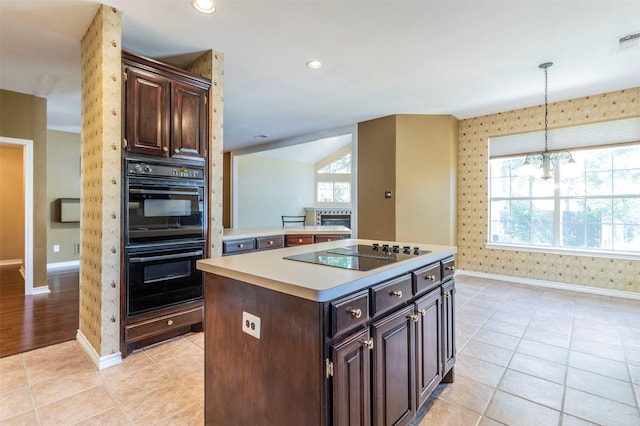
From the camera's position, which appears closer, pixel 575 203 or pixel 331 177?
pixel 575 203

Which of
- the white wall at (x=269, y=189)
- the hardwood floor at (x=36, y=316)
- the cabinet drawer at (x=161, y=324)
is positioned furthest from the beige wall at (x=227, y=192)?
the cabinet drawer at (x=161, y=324)

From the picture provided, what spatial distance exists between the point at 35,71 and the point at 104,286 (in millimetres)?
2844

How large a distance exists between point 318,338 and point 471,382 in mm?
1644

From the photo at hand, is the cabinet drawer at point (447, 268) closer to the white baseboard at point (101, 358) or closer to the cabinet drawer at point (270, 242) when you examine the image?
the cabinet drawer at point (270, 242)

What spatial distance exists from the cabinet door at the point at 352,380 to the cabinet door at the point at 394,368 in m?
0.06

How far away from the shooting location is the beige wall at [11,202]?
226 inches

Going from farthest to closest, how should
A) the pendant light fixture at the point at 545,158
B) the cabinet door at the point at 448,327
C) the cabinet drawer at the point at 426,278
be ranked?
the pendant light fixture at the point at 545,158 < the cabinet door at the point at 448,327 < the cabinet drawer at the point at 426,278

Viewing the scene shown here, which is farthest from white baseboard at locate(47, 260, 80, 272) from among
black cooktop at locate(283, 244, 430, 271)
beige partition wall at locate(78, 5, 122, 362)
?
black cooktop at locate(283, 244, 430, 271)

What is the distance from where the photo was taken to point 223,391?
1395 mm

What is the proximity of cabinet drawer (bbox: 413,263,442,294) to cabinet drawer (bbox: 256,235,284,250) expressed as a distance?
7.32ft

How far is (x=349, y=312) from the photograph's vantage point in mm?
1128

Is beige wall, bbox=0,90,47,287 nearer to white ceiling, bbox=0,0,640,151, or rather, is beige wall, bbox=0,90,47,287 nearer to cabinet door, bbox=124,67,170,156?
white ceiling, bbox=0,0,640,151

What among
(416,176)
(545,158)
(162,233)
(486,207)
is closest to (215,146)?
(162,233)

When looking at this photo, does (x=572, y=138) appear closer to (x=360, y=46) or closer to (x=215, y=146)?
(x=360, y=46)
